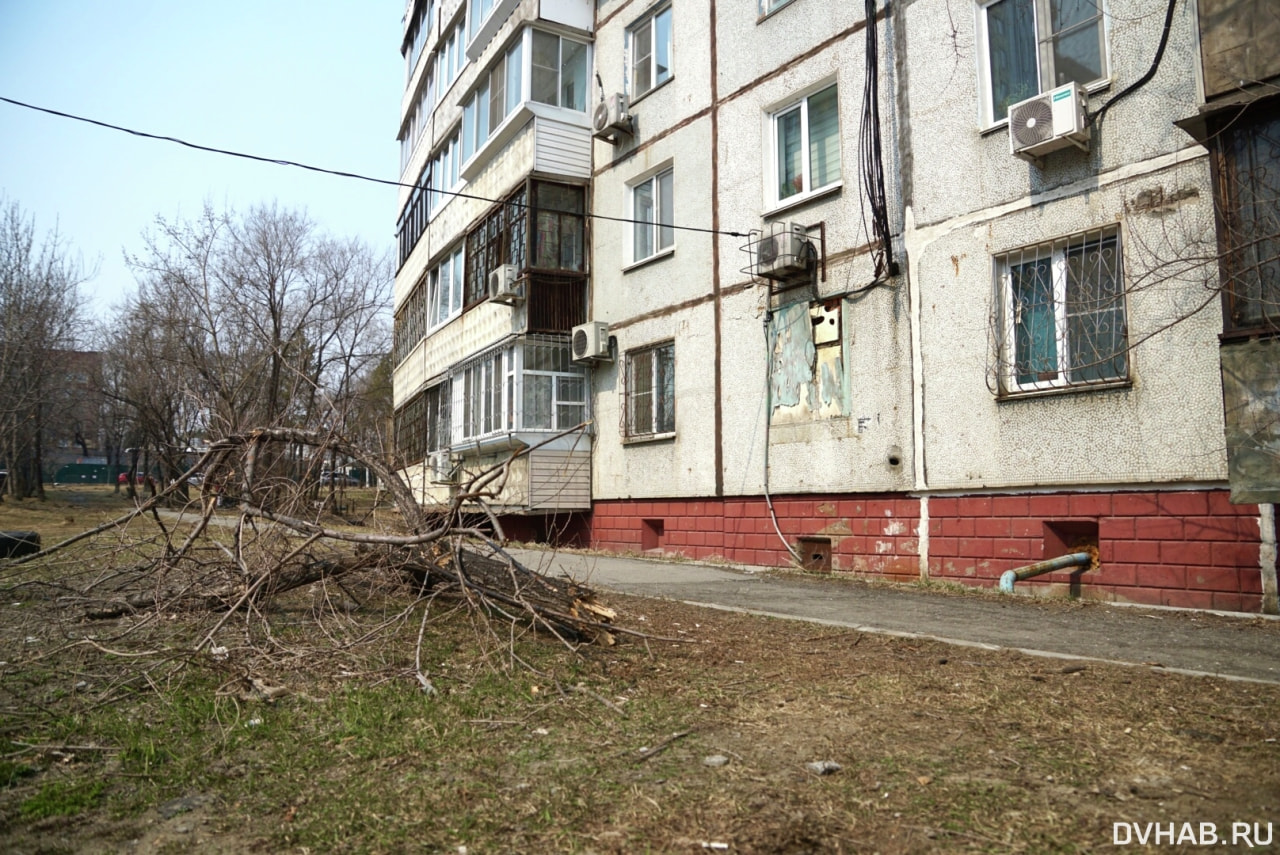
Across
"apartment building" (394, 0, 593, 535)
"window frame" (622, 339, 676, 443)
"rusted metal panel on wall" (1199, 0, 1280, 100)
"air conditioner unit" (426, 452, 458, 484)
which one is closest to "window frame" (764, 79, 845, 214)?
"window frame" (622, 339, 676, 443)

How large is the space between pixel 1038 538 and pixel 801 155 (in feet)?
19.4

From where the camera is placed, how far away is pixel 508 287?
15.6 metres

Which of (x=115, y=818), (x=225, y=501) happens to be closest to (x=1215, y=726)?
(x=115, y=818)

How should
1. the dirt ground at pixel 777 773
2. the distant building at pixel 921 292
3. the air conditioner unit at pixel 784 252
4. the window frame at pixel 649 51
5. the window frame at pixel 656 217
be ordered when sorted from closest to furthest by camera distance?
1. the dirt ground at pixel 777 773
2. the distant building at pixel 921 292
3. the air conditioner unit at pixel 784 252
4. the window frame at pixel 656 217
5. the window frame at pixel 649 51

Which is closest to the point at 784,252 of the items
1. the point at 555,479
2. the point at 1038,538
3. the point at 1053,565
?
the point at 1038,538

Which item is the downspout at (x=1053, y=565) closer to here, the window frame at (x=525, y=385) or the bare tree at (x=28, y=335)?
the window frame at (x=525, y=385)

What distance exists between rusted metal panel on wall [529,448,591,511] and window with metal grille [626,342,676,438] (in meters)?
1.37

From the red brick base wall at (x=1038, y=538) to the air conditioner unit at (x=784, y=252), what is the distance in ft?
9.43

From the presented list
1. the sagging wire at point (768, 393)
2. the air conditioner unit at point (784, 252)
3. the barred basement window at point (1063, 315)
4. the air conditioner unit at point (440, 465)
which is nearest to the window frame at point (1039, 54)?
the barred basement window at point (1063, 315)

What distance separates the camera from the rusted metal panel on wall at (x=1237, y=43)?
680 centimetres

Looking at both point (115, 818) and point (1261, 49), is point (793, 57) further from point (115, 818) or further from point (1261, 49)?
point (115, 818)

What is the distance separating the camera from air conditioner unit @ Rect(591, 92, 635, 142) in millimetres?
14742

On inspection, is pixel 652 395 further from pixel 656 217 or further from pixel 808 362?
pixel 808 362

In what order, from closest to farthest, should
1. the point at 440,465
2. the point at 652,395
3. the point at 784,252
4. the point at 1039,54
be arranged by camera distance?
the point at 1039,54, the point at 784,252, the point at 652,395, the point at 440,465
